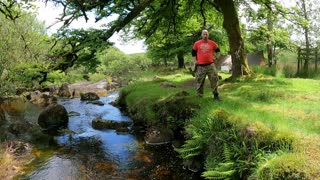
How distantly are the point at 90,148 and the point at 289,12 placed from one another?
14.5 meters

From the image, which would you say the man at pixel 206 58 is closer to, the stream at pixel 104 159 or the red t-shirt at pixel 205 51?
the red t-shirt at pixel 205 51

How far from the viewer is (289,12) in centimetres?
2030

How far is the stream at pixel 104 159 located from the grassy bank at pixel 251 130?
3.30 ft

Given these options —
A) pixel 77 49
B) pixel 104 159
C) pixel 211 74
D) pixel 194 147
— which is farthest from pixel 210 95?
pixel 77 49

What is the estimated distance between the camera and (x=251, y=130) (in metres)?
8.64

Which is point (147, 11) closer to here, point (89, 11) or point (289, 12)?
point (89, 11)

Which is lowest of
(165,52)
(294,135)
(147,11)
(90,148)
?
(90,148)

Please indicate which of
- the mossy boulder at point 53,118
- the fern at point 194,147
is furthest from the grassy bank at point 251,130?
the mossy boulder at point 53,118

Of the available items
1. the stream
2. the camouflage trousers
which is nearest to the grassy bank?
the camouflage trousers

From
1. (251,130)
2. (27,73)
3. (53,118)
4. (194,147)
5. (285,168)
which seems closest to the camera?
(285,168)

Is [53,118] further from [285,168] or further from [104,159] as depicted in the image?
[285,168]

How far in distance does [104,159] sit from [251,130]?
619 centimetres

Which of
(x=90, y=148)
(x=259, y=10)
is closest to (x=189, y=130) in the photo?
(x=90, y=148)

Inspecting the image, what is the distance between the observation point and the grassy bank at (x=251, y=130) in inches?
278
